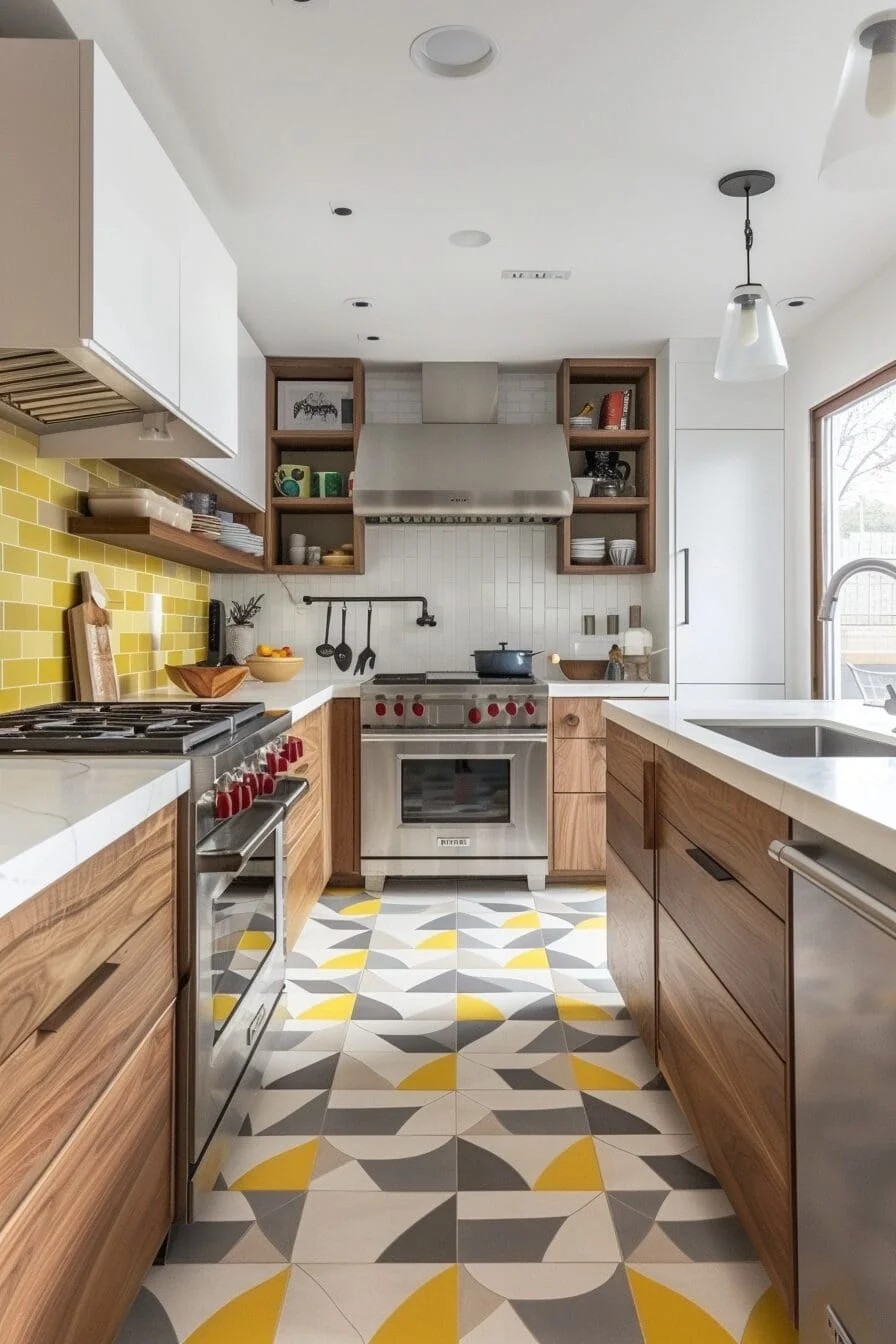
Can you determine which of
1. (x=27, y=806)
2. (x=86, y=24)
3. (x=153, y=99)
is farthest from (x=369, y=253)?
(x=27, y=806)

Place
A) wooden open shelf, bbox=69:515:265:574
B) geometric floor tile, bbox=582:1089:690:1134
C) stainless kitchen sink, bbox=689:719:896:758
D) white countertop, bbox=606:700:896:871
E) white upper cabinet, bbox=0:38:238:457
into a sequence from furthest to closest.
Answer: wooden open shelf, bbox=69:515:265:574 < stainless kitchen sink, bbox=689:719:896:758 < geometric floor tile, bbox=582:1089:690:1134 < white upper cabinet, bbox=0:38:238:457 < white countertop, bbox=606:700:896:871

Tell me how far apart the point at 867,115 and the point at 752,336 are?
1.01 metres

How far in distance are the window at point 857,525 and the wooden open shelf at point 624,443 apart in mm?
729

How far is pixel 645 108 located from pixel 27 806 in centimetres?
221

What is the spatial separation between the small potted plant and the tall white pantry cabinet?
199 cm

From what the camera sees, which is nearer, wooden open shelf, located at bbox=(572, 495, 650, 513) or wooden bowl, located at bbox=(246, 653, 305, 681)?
wooden bowl, located at bbox=(246, 653, 305, 681)

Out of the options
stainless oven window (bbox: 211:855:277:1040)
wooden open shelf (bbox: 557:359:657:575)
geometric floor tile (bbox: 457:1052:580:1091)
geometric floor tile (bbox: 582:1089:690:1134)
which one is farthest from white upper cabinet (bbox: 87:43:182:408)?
wooden open shelf (bbox: 557:359:657:575)

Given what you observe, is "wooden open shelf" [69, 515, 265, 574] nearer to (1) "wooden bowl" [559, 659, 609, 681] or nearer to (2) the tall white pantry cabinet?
(1) "wooden bowl" [559, 659, 609, 681]

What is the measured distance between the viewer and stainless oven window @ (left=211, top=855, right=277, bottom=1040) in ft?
5.55

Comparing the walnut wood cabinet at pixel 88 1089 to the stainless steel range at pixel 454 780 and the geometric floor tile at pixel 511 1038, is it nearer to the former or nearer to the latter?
the geometric floor tile at pixel 511 1038

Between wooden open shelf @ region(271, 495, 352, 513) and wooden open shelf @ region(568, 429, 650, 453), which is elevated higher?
wooden open shelf @ region(568, 429, 650, 453)

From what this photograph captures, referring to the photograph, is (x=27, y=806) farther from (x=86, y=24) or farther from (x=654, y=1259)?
(x=86, y=24)

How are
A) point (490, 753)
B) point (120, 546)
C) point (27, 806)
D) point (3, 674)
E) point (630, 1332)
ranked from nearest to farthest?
1. point (27, 806)
2. point (630, 1332)
3. point (3, 674)
4. point (120, 546)
5. point (490, 753)

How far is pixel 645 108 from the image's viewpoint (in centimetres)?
227
